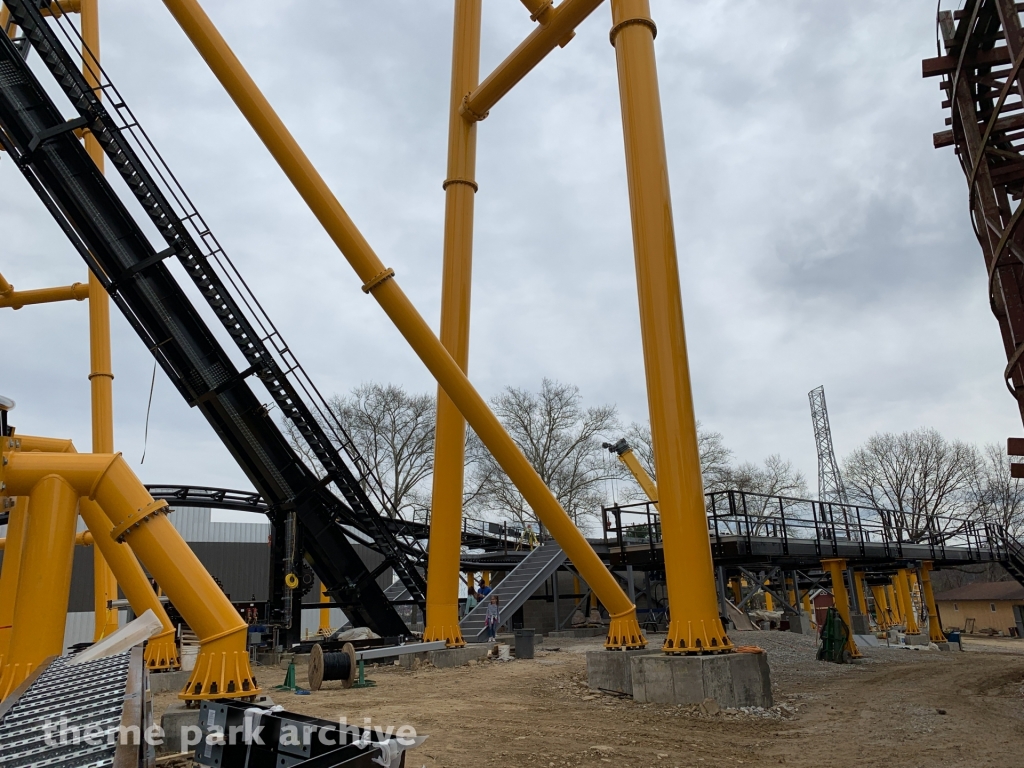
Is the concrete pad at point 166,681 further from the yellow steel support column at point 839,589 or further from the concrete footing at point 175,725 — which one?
the yellow steel support column at point 839,589

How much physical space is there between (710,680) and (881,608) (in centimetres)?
3095

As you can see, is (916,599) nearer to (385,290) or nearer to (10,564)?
(385,290)

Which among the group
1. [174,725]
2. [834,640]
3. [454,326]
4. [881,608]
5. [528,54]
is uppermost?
Answer: [528,54]

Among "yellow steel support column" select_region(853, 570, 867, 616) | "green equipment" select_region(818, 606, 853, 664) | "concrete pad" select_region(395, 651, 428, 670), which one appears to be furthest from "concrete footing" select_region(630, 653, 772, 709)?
"yellow steel support column" select_region(853, 570, 867, 616)

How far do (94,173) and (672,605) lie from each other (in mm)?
10200

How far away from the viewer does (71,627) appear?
31.5 metres

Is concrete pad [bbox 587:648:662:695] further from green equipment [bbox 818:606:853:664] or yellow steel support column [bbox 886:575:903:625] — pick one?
yellow steel support column [bbox 886:575:903:625]

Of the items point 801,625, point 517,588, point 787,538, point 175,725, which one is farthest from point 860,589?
point 175,725

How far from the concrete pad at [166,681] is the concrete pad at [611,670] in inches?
234

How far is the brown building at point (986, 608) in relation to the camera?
4319cm

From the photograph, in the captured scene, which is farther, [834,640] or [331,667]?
[834,640]

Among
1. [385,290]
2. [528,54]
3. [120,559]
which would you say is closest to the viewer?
[120,559]

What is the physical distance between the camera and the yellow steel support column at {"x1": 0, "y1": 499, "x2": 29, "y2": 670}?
6218 mm

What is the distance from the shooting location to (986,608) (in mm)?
46188
